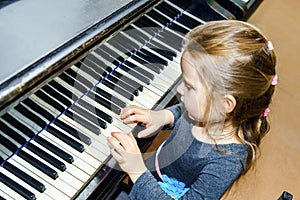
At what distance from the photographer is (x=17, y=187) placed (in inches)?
41.7

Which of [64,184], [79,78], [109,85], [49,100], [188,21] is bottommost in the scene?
[64,184]

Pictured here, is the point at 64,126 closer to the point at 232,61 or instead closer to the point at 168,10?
the point at 232,61

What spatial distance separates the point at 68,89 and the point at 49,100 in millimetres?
68

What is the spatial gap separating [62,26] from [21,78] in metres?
0.22

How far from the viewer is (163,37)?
1550 mm

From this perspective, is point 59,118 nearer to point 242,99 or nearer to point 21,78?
point 21,78

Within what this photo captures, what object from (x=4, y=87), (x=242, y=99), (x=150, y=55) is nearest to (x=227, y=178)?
(x=242, y=99)

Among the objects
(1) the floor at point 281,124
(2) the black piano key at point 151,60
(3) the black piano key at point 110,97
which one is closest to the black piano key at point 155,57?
(2) the black piano key at point 151,60

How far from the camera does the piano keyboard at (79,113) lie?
3.50ft

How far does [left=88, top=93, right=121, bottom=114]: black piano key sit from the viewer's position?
128cm

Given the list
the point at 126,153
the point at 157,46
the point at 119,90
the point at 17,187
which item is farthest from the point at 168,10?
the point at 17,187

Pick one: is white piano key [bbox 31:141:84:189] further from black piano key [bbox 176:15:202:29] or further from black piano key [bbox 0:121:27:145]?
black piano key [bbox 176:15:202:29]

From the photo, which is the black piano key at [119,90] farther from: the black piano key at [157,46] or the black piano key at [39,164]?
the black piano key at [39,164]

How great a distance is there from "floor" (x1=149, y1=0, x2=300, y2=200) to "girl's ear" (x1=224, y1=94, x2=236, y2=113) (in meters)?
0.70
